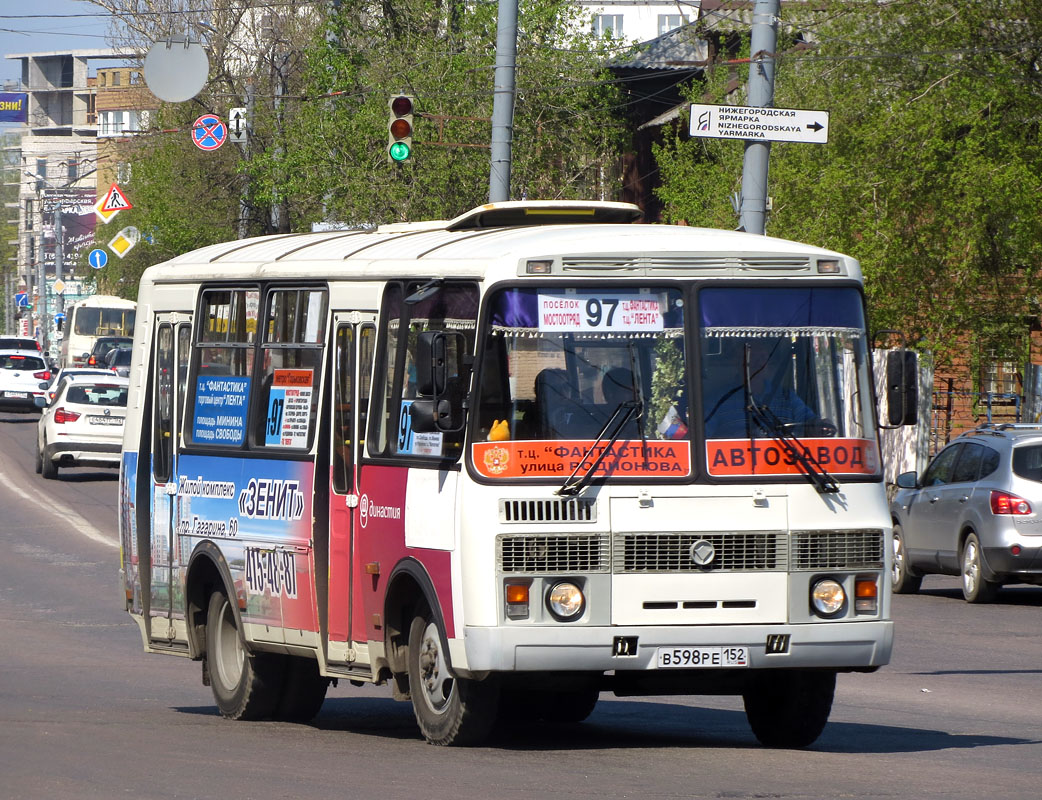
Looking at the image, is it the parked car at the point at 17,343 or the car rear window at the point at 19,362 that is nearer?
the car rear window at the point at 19,362

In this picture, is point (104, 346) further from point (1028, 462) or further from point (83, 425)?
point (1028, 462)

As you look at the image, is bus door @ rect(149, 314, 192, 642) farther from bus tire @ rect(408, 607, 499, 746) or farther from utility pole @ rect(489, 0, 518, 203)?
utility pole @ rect(489, 0, 518, 203)

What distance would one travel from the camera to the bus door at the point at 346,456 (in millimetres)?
10336

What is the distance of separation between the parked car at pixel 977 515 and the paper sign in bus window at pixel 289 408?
9.77 metres

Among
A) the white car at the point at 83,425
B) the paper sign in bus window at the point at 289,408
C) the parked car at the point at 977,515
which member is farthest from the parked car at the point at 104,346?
the paper sign in bus window at the point at 289,408

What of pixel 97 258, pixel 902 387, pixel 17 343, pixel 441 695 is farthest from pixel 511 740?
pixel 97 258

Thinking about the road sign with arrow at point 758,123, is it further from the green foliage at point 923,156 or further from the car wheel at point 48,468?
the car wheel at point 48,468

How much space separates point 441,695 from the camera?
31.9ft

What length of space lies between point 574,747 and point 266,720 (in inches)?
90.5

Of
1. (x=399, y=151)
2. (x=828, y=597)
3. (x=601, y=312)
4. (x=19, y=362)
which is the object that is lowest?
(x=19, y=362)

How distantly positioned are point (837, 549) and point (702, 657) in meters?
0.81

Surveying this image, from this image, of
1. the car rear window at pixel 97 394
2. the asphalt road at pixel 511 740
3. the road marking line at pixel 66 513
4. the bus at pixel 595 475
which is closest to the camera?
the asphalt road at pixel 511 740

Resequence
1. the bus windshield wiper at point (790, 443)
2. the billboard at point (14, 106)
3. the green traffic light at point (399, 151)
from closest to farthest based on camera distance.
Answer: the bus windshield wiper at point (790, 443) → the green traffic light at point (399, 151) → the billboard at point (14, 106)

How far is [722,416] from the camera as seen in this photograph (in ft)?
31.0
